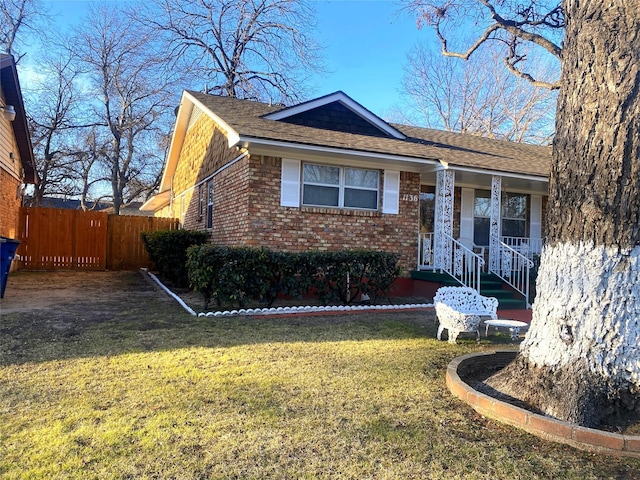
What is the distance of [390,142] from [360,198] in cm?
176

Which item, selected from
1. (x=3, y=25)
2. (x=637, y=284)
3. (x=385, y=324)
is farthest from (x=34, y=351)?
(x=3, y=25)

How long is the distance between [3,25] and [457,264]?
2764 centimetres

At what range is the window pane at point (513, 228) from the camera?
13297 mm

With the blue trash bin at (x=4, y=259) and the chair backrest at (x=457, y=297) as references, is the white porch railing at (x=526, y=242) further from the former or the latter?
the blue trash bin at (x=4, y=259)

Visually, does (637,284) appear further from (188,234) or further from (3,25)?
(3,25)

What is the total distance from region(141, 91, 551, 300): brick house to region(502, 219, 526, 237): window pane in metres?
0.03

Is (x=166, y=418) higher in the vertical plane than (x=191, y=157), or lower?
lower

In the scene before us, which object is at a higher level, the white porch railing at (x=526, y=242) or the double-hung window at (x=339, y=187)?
the double-hung window at (x=339, y=187)

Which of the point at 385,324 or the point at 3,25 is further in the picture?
the point at 3,25

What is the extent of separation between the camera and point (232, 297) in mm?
7637

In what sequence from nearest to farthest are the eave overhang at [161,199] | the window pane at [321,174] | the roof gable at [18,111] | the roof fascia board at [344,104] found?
the window pane at [321,174] < the roof fascia board at [344,104] < the roof gable at [18,111] < the eave overhang at [161,199]

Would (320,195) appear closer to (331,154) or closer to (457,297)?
(331,154)

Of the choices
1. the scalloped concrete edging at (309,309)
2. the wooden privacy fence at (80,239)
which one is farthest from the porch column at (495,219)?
the wooden privacy fence at (80,239)

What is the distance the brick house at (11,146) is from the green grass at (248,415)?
8.75 meters
